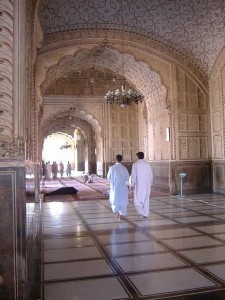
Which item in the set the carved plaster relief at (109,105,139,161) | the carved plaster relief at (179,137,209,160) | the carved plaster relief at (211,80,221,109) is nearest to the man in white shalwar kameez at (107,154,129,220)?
the carved plaster relief at (179,137,209,160)

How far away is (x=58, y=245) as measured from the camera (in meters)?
4.16

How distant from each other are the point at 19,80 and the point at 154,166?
9319 millimetres

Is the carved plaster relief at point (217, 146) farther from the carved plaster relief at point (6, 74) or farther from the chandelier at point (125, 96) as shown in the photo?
the carved plaster relief at point (6, 74)

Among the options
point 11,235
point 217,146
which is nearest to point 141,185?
point 11,235

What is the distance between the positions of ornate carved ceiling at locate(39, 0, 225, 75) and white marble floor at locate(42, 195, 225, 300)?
494cm

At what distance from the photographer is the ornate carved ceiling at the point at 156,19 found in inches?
316

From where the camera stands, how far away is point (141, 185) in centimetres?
605

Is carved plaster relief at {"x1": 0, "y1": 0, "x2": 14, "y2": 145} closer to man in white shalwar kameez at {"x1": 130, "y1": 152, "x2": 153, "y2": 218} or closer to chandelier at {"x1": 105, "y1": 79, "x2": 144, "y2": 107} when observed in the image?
man in white shalwar kameez at {"x1": 130, "y1": 152, "x2": 153, "y2": 218}

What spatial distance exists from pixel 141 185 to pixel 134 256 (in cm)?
252

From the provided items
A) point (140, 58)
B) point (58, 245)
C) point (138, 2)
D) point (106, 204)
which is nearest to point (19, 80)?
point (58, 245)

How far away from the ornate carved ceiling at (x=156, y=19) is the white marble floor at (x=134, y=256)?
4.94 metres

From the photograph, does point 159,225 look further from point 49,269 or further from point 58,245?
point 49,269

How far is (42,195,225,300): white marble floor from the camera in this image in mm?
2639

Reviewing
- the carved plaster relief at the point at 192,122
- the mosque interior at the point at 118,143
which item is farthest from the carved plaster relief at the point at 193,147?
the carved plaster relief at the point at 192,122
